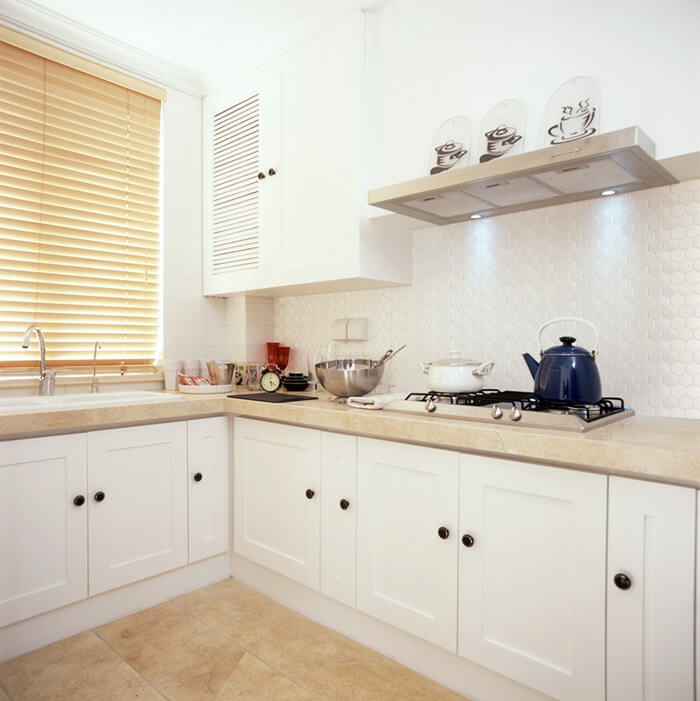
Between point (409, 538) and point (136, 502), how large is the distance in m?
1.11

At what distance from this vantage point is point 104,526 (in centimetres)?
194

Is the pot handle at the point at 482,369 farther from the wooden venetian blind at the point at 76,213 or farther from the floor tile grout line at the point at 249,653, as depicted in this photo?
the wooden venetian blind at the point at 76,213

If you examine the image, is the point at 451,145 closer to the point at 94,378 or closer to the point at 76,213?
the point at 76,213

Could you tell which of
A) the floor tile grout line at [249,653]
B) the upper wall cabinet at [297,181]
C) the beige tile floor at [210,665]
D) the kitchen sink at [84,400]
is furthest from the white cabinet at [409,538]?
the kitchen sink at [84,400]

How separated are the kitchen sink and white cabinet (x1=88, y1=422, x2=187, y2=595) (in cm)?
20

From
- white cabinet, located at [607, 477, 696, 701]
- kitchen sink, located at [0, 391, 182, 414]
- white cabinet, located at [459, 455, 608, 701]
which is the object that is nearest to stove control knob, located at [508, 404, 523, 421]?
white cabinet, located at [459, 455, 608, 701]

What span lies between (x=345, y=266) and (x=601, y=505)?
1.31 metres

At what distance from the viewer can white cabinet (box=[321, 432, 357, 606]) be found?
71.6 inches

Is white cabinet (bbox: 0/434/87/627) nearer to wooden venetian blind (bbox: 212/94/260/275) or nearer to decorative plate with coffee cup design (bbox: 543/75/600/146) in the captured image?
wooden venetian blind (bbox: 212/94/260/275)

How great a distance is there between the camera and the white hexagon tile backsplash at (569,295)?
1625mm

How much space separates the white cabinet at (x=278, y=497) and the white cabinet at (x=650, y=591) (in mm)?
1040

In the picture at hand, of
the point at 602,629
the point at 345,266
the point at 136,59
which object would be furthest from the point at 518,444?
the point at 136,59

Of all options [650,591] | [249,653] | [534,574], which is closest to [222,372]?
[249,653]

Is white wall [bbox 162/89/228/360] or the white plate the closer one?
the white plate
